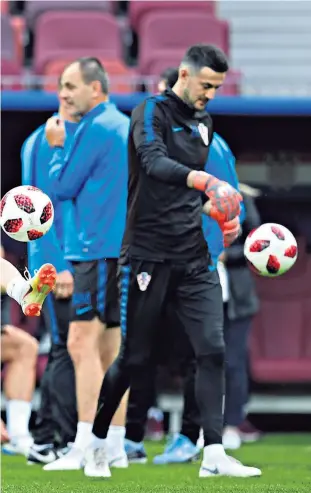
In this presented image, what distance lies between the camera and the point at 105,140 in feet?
18.1

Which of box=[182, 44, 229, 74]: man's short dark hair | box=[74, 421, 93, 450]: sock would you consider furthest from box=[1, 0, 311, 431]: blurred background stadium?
box=[182, 44, 229, 74]: man's short dark hair

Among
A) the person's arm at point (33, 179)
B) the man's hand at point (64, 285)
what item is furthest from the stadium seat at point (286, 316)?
the person's arm at point (33, 179)

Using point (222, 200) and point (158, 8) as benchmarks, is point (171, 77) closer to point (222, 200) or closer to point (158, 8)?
point (222, 200)

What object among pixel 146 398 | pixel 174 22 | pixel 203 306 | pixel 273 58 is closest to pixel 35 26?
pixel 174 22

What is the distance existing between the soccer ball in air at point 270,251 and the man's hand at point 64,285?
3.62 ft

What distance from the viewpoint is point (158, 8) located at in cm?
1286

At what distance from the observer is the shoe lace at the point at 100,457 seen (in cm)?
519

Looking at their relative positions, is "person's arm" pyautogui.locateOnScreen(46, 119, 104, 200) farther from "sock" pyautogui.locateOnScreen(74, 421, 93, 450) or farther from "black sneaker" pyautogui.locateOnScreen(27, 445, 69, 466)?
"black sneaker" pyautogui.locateOnScreen(27, 445, 69, 466)

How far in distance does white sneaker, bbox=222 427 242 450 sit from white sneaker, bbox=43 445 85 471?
245 cm

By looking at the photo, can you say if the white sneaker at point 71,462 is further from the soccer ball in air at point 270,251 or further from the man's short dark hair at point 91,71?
the man's short dark hair at point 91,71

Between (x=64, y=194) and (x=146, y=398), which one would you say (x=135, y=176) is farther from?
(x=146, y=398)

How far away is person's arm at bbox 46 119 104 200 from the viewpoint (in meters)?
5.46

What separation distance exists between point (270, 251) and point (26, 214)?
110 centimetres

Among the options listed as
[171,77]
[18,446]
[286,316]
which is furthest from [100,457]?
[286,316]
